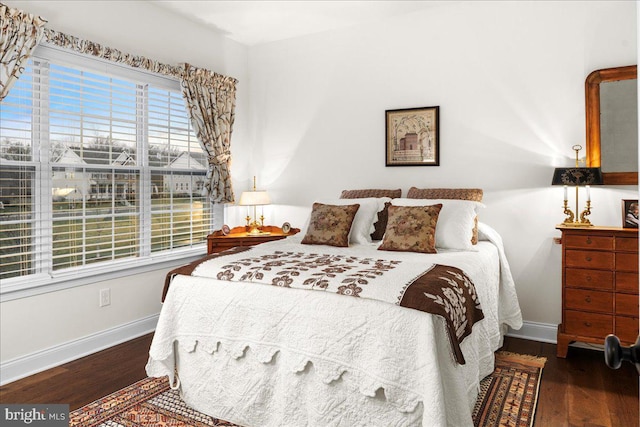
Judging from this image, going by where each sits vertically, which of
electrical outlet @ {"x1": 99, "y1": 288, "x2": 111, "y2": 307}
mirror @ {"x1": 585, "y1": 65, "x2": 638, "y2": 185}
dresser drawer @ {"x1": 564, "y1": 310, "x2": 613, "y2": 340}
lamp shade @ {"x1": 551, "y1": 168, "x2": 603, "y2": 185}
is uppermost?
mirror @ {"x1": 585, "y1": 65, "x2": 638, "y2": 185}

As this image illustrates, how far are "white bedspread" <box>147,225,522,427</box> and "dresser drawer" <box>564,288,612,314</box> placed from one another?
0.82 m

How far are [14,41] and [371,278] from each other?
8.48 ft

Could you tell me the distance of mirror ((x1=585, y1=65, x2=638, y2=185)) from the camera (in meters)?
3.24

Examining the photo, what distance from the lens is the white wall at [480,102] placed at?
11.3ft

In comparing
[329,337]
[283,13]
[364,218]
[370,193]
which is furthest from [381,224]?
[283,13]

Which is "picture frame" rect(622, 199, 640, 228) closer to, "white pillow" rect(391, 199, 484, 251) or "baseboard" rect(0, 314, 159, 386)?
"white pillow" rect(391, 199, 484, 251)

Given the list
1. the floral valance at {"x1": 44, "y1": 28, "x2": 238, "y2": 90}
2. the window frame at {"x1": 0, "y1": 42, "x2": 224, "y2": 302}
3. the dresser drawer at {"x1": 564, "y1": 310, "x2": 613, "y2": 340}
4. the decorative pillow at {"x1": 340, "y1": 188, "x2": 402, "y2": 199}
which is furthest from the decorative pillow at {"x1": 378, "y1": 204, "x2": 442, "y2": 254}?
the floral valance at {"x1": 44, "y1": 28, "x2": 238, "y2": 90}

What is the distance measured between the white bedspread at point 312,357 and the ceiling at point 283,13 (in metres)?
2.42

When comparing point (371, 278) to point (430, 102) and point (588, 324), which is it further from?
point (430, 102)

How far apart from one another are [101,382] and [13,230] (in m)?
1.15

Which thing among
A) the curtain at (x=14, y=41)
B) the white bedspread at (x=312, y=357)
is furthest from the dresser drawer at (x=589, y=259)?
the curtain at (x=14, y=41)

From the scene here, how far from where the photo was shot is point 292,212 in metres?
4.79

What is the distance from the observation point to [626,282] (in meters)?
2.96

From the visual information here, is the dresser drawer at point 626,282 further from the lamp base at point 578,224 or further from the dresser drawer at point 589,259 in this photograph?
the lamp base at point 578,224
